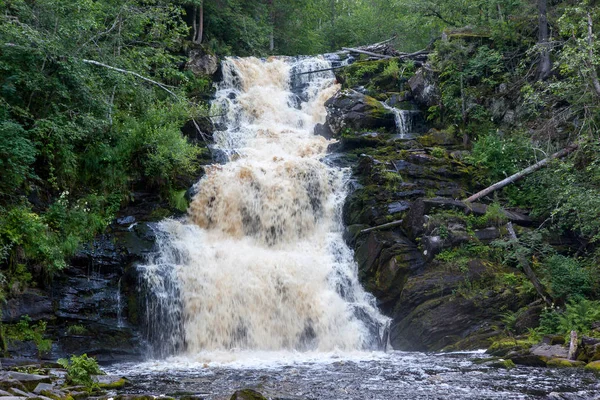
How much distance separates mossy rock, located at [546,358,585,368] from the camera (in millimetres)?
10859

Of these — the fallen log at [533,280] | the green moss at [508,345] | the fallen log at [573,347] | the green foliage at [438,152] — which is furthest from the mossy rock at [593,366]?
the green foliage at [438,152]

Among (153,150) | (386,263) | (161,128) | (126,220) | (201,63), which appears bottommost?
(386,263)

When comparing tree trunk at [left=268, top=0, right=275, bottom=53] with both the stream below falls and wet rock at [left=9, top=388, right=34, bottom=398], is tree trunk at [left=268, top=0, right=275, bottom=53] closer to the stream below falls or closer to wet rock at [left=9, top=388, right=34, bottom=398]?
the stream below falls

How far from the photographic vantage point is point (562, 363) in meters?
11.0

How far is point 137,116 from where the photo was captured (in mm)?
19609

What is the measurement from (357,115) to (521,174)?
796 cm

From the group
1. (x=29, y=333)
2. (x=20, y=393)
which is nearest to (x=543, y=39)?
(x=29, y=333)

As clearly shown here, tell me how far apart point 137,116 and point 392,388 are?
14230mm

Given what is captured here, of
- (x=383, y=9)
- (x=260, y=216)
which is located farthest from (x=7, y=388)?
(x=383, y=9)

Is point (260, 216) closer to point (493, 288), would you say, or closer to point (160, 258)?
point (160, 258)

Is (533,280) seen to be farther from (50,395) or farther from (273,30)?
(273,30)

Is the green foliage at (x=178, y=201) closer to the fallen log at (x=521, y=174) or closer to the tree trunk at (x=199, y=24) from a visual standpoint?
the fallen log at (x=521, y=174)

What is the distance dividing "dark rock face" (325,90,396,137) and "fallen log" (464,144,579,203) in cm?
670

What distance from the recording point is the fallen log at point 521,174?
1761 cm
